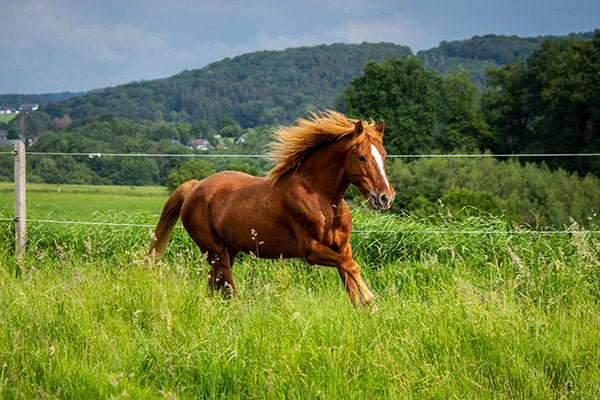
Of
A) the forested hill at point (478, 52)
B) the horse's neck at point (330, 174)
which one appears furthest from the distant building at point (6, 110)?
the forested hill at point (478, 52)

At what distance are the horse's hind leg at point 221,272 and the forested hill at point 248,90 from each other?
65.6 m

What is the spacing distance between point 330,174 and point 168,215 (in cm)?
207

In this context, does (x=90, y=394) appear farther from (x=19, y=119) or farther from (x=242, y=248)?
(x=19, y=119)

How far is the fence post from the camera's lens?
22.7ft

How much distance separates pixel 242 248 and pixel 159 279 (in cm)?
70

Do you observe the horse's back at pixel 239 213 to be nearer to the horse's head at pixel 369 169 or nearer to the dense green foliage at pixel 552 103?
the horse's head at pixel 369 169

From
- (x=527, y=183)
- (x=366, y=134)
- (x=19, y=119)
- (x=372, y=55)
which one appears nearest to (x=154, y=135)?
(x=19, y=119)

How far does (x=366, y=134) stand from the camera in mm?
3906

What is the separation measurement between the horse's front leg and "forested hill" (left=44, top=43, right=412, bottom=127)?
66.2 metres

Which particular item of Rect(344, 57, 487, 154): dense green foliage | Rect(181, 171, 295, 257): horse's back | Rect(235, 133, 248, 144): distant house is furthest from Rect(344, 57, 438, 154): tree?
Rect(181, 171, 295, 257): horse's back

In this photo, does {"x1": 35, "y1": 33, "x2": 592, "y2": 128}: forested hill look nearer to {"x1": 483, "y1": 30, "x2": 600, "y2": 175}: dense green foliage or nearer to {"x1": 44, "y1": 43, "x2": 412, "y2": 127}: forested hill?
{"x1": 44, "y1": 43, "x2": 412, "y2": 127}: forested hill

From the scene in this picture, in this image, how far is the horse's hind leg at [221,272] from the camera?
484cm

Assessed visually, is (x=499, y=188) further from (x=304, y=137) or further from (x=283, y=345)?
(x=283, y=345)

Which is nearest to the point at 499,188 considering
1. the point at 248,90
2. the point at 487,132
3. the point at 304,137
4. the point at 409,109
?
the point at 487,132
